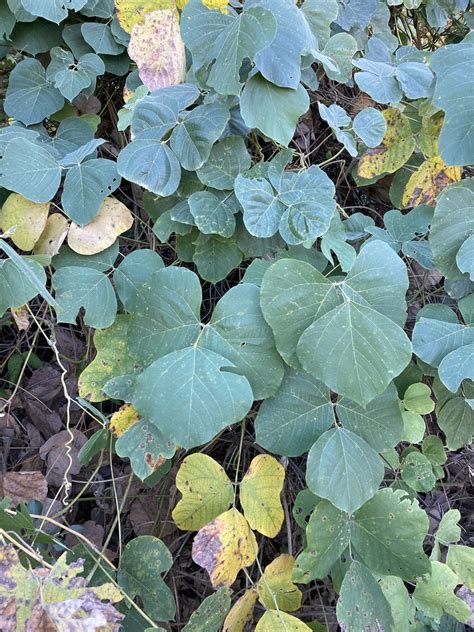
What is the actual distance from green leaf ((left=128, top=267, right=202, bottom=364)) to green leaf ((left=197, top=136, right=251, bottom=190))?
0.19 meters

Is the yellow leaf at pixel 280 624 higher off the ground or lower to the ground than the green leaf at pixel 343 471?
lower

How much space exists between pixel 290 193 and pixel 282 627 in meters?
0.63

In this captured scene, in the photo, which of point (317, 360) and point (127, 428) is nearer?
point (317, 360)

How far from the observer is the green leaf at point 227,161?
0.85 m

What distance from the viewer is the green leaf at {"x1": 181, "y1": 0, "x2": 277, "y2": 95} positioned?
729 mm

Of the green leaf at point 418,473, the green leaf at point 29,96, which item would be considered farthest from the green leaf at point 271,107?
the green leaf at point 418,473

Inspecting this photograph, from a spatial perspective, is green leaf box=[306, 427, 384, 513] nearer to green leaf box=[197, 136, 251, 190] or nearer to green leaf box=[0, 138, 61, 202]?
green leaf box=[197, 136, 251, 190]

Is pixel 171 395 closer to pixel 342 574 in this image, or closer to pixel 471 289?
pixel 342 574

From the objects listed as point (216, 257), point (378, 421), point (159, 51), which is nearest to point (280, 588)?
point (378, 421)

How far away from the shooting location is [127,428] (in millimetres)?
828

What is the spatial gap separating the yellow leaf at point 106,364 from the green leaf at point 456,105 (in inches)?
23.0

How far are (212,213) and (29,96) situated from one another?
492mm

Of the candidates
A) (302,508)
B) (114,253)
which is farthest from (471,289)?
(114,253)

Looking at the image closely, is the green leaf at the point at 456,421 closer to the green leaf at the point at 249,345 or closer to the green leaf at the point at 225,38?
the green leaf at the point at 249,345
